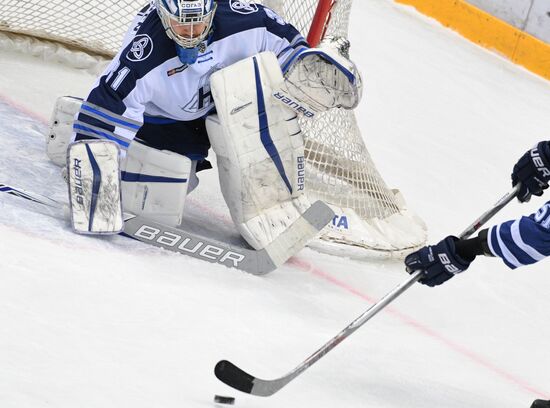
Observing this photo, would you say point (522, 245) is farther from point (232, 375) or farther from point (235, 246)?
point (235, 246)

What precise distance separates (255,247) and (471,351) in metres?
0.70

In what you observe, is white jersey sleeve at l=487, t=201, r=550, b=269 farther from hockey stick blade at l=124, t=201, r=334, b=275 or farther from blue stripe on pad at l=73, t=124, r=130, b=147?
blue stripe on pad at l=73, t=124, r=130, b=147

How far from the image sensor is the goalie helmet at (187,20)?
306 centimetres

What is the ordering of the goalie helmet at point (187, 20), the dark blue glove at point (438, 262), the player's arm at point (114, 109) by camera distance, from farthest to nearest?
1. the player's arm at point (114, 109)
2. the goalie helmet at point (187, 20)
3. the dark blue glove at point (438, 262)

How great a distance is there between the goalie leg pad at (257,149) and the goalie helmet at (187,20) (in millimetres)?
164

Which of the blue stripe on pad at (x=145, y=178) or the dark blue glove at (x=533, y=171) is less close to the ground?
the dark blue glove at (x=533, y=171)

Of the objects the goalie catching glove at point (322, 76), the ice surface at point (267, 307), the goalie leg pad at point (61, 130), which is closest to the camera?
the ice surface at point (267, 307)

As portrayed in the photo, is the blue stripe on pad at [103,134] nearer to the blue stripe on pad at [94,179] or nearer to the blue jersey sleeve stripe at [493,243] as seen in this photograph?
the blue stripe on pad at [94,179]

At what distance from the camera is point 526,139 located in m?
5.02

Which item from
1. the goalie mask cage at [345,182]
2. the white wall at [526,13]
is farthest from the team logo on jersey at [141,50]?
the white wall at [526,13]

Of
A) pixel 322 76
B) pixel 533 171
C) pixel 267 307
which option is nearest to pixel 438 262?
pixel 533 171

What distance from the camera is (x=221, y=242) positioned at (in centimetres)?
336

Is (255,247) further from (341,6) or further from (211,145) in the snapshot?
(341,6)

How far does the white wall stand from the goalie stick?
2.72 m
